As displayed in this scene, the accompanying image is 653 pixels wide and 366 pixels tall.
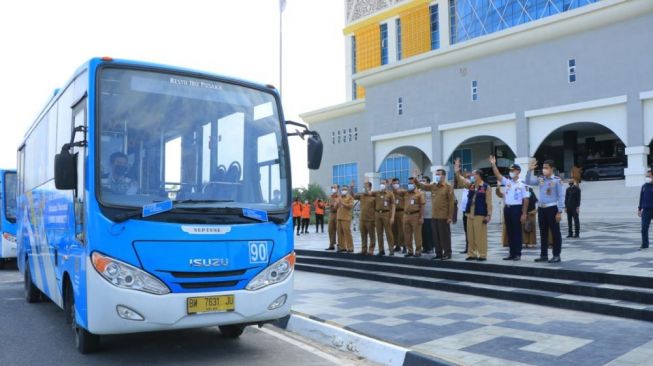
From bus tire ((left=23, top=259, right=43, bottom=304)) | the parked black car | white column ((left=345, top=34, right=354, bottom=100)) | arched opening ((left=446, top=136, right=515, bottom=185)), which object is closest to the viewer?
bus tire ((left=23, top=259, right=43, bottom=304))

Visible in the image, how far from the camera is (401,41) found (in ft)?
185

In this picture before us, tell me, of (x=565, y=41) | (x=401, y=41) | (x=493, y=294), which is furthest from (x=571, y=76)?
(x=401, y=41)

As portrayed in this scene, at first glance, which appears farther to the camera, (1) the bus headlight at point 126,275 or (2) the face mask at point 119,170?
(2) the face mask at point 119,170

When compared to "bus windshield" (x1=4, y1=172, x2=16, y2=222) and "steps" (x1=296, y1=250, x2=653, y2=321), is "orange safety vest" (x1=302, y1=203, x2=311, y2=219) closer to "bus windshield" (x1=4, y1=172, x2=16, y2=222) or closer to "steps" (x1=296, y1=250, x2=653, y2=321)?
"steps" (x1=296, y1=250, x2=653, y2=321)

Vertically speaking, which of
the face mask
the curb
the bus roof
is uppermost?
the bus roof

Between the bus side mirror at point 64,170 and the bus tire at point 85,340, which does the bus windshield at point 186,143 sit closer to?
the bus side mirror at point 64,170

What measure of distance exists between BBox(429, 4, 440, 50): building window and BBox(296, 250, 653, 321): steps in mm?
44546

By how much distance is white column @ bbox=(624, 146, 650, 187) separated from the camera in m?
23.2

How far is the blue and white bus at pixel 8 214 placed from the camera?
48.4ft

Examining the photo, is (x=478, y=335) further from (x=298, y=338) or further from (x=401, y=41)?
(x=401, y=41)

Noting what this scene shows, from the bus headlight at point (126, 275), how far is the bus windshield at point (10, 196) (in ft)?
38.7

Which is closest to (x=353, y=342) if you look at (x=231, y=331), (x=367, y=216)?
(x=231, y=331)

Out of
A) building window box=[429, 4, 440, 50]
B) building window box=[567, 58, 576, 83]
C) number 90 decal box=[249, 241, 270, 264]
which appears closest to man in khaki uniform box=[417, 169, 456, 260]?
number 90 decal box=[249, 241, 270, 264]

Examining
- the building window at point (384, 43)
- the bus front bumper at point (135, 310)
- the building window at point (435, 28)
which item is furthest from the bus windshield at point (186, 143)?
the building window at point (384, 43)
